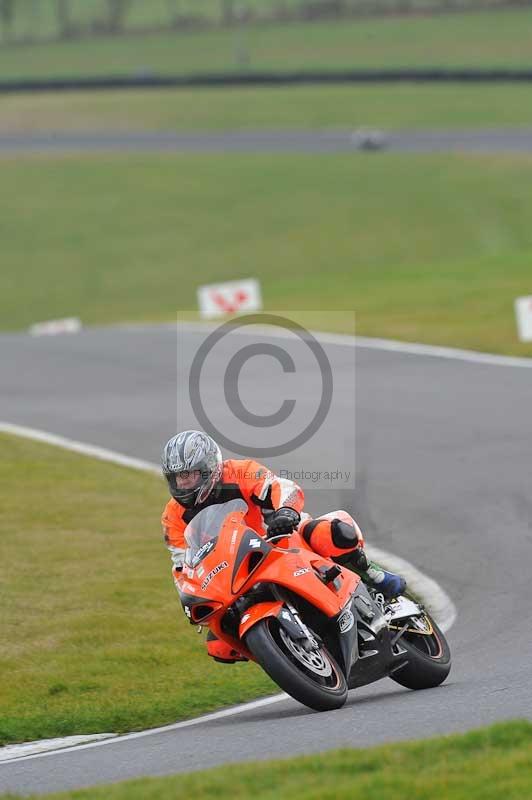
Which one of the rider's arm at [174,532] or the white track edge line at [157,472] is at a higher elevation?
the rider's arm at [174,532]

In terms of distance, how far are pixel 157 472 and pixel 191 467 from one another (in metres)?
8.49

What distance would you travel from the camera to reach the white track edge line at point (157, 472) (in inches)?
329

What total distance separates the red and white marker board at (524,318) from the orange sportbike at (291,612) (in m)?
14.3

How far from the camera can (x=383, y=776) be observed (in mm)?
5855

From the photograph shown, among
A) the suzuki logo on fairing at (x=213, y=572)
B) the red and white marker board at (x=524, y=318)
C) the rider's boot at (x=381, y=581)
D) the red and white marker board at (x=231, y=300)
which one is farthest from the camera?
the red and white marker board at (x=231, y=300)

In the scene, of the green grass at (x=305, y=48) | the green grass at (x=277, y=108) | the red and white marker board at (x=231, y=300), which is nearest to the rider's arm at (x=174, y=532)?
the red and white marker board at (x=231, y=300)

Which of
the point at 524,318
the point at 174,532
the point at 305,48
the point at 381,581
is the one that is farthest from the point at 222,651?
the point at 305,48

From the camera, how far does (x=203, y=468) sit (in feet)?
26.5

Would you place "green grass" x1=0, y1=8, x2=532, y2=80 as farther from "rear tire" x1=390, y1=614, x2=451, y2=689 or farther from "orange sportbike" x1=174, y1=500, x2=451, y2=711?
"orange sportbike" x1=174, y1=500, x2=451, y2=711

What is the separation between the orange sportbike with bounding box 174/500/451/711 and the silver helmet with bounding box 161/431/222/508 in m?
0.17

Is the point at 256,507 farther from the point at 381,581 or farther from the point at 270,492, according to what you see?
the point at 381,581

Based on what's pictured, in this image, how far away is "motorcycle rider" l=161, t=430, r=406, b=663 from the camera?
26.5 ft

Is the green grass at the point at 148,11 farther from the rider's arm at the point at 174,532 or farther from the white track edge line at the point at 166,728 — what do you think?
the rider's arm at the point at 174,532

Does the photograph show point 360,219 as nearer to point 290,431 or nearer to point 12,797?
point 290,431
